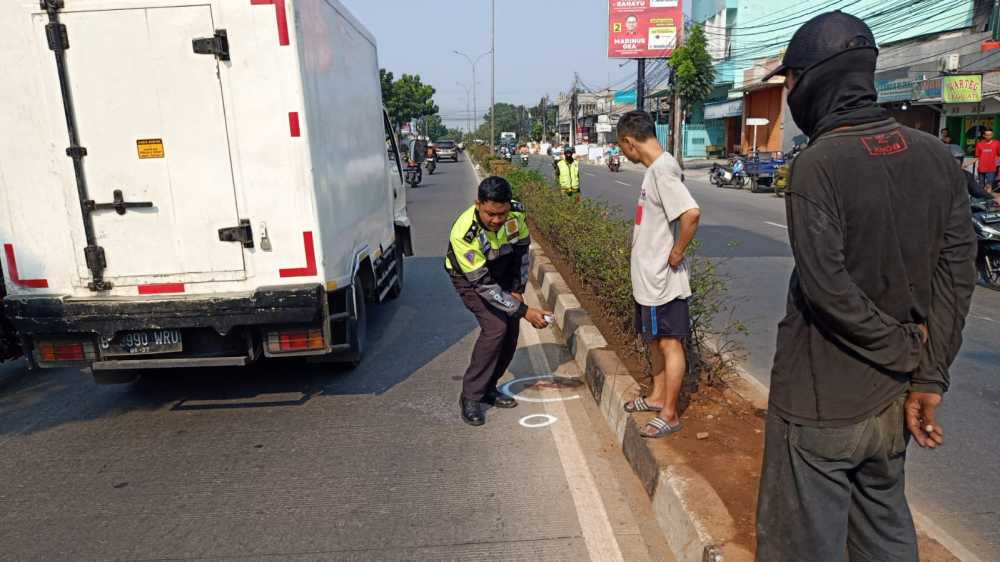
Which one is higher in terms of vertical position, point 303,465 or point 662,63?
point 662,63

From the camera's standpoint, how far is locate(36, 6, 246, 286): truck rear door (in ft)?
13.6

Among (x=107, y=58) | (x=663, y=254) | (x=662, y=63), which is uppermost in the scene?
(x=662, y=63)

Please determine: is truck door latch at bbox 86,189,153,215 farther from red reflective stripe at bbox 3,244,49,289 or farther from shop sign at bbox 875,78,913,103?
shop sign at bbox 875,78,913,103

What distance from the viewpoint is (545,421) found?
464cm

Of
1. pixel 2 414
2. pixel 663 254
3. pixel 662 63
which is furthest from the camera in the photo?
pixel 662 63

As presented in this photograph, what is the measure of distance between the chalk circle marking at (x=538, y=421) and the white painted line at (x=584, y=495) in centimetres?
5

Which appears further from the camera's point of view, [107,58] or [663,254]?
[107,58]

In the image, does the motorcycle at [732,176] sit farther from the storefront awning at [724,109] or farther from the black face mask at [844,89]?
the black face mask at [844,89]

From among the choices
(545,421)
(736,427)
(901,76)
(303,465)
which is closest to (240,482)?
(303,465)

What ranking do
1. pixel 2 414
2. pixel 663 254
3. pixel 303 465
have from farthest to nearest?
pixel 2 414 < pixel 303 465 < pixel 663 254

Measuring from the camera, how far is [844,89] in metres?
1.91

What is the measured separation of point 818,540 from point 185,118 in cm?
396

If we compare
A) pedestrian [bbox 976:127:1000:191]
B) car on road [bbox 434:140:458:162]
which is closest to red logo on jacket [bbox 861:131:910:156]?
pedestrian [bbox 976:127:1000:191]

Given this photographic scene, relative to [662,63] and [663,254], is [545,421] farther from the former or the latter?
[662,63]
